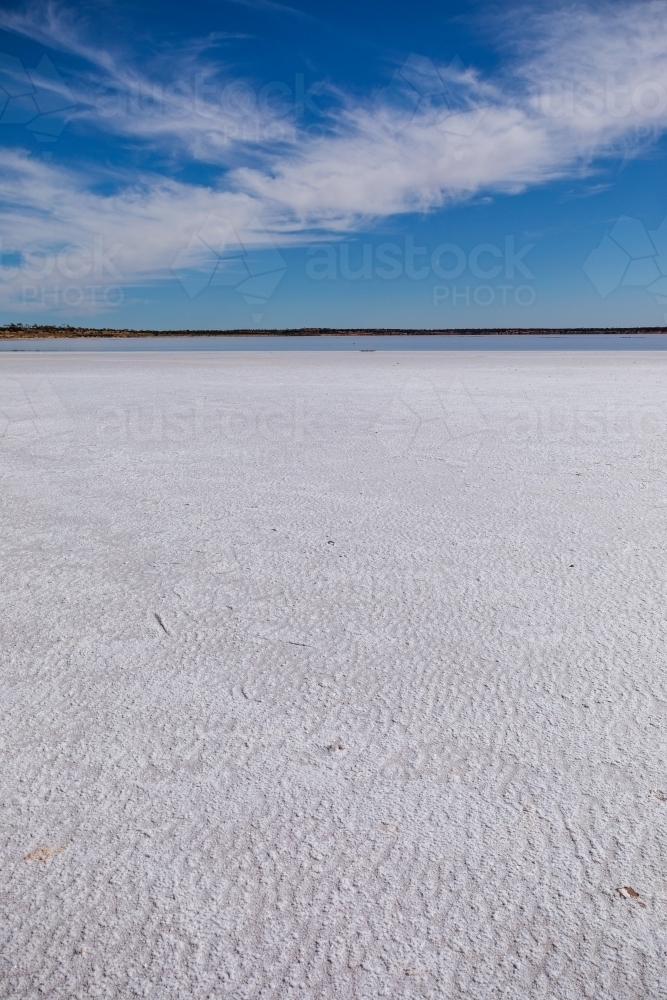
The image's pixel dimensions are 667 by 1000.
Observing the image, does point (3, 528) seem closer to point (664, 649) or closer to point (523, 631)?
point (523, 631)

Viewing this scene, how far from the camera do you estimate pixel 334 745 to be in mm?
1441

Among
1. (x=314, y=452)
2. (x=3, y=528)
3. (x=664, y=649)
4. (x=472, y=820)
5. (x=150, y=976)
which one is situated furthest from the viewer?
(x=314, y=452)

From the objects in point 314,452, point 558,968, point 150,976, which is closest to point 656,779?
point 558,968

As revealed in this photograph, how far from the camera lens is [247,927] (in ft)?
3.36

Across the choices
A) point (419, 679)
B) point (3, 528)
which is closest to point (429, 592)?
point (419, 679)

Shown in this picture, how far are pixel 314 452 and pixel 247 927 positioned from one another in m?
3.57

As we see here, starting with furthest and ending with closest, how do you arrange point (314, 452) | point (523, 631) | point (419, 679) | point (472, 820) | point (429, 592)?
point (314, 452) < point (429, 592) < point (523, 631) < point (419, 679) < point (472, 820)

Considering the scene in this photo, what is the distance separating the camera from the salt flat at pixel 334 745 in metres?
1.00

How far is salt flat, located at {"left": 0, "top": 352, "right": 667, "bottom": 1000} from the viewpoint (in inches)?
39.4

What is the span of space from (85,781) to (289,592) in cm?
99

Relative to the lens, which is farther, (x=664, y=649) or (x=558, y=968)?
(x=664, y=649)

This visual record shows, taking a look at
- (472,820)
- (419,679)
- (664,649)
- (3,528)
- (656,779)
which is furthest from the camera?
(3,528)

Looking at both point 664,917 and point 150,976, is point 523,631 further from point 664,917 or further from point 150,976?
point 150,976

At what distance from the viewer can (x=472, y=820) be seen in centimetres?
123
